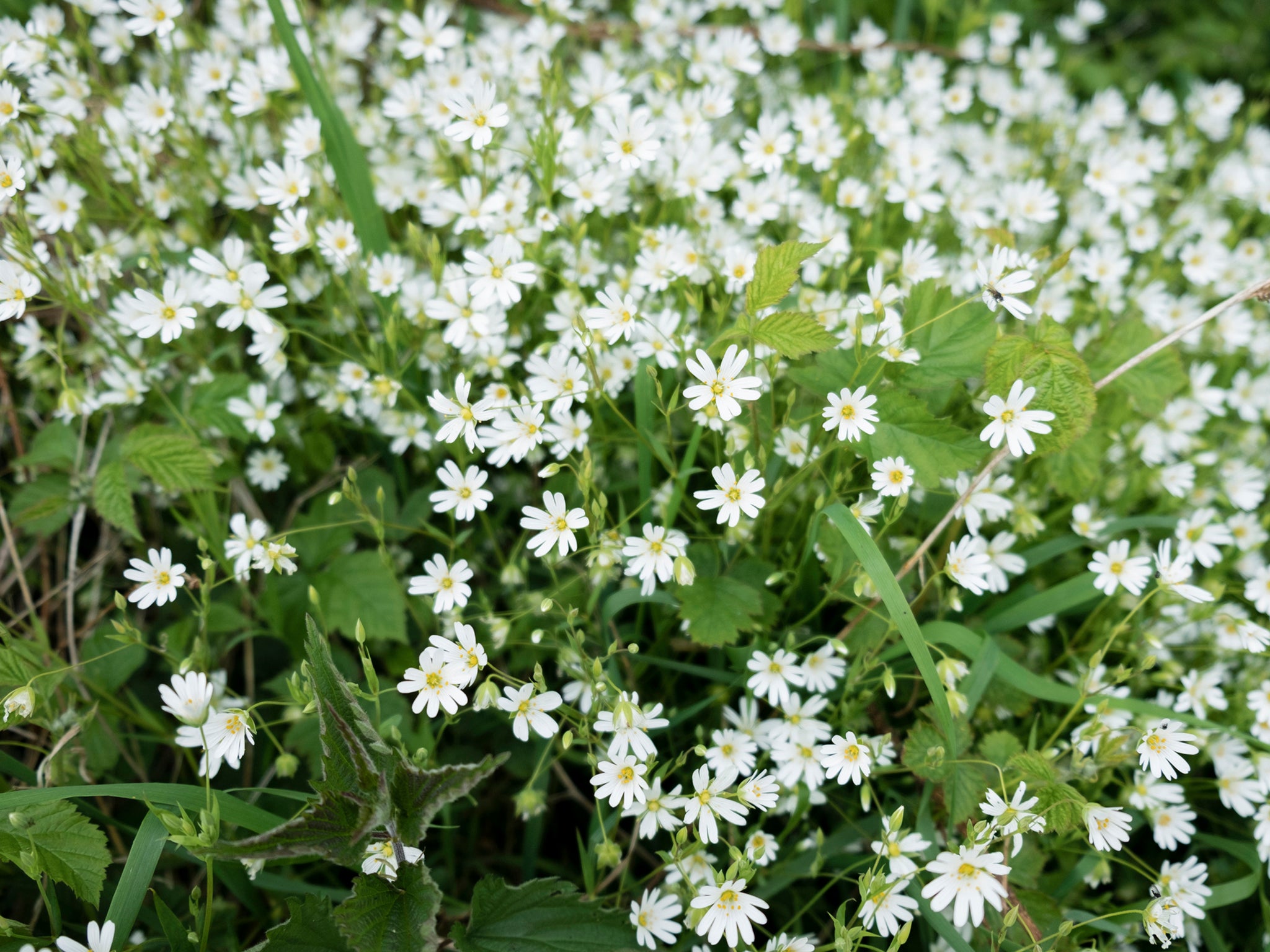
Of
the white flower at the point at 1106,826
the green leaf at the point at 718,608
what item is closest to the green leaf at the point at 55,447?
the green leaf at the point at 718,608

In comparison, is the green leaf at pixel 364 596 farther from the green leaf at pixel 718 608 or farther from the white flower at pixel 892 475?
the white flower at pixel 892 475

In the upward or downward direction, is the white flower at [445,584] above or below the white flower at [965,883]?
above

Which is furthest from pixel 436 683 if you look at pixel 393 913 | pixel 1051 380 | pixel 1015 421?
pixel 1051 380

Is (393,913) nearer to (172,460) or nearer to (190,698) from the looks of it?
(190,698)

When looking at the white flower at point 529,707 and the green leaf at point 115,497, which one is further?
the green leaf at point 115,497

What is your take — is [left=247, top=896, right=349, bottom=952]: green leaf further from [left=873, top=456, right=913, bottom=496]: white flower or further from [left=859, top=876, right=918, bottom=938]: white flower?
[left=873, top=456, right=913, bottom=496]: white flower

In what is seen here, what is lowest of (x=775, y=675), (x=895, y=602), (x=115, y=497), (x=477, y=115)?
(x=775, y=675)

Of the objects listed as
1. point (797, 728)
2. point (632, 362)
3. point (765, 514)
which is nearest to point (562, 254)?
point (632, 362)
